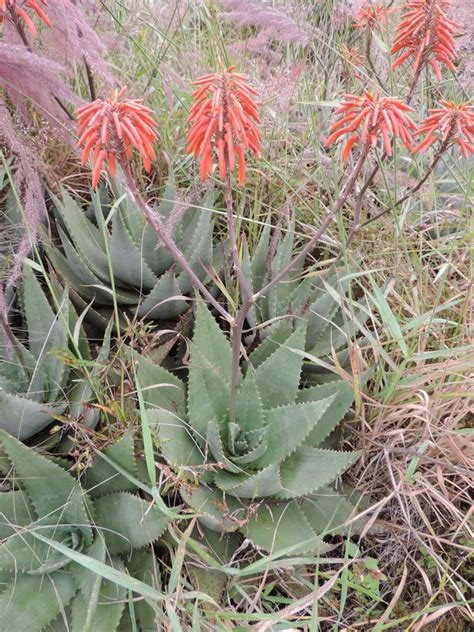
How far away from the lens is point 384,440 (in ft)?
5.65

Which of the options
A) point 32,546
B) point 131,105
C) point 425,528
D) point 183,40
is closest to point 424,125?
point 131,105

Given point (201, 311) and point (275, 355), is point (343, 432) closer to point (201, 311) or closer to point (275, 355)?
point (275, 355)

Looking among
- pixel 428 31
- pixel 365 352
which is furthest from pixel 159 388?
pixel 428 31

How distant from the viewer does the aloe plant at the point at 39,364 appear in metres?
1.54

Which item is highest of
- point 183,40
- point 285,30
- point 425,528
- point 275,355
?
point 285,30

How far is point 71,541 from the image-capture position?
4.81 feet

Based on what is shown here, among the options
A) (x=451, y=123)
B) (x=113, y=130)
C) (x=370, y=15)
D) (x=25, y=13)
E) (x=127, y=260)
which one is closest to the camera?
(x=113, y=130)

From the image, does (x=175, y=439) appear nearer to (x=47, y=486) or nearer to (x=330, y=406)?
(x=47, y=486)

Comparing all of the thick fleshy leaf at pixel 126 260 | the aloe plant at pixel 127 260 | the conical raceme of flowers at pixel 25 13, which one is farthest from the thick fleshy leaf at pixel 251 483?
the conical raceme of flowers at pixel 25 13

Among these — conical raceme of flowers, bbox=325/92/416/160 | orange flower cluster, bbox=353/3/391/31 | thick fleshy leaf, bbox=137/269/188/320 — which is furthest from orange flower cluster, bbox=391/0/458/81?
thick fleshy leaf, bbox=137/269/188/320

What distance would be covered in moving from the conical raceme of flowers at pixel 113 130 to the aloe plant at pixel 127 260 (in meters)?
0.73

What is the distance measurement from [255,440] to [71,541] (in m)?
0.54

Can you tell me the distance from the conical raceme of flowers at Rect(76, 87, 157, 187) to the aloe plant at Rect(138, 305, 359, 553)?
0.60 metres

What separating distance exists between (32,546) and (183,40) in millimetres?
2261
